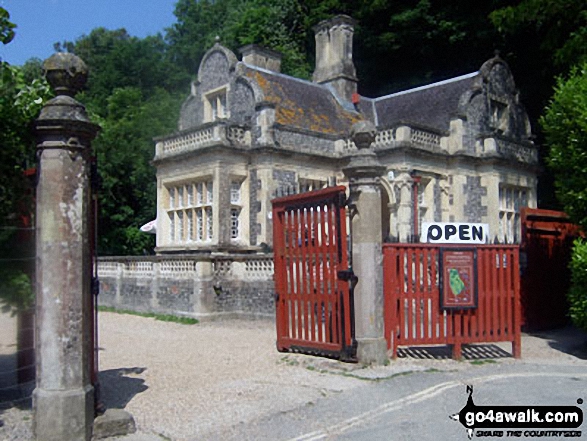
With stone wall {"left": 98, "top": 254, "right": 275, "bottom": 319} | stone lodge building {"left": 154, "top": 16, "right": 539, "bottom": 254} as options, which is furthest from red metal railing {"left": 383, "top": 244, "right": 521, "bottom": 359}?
stone lodge building {"left": 154, "top": 16, "right": 539, "bottom": 254}

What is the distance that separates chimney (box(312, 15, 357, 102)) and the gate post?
1639 centimetres

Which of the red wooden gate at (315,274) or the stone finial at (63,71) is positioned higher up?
the stone finial at (63,71)

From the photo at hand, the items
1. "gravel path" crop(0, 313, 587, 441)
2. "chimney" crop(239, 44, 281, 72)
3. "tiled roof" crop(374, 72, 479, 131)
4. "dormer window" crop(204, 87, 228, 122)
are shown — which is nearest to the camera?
"gravel path" crop(0, 313, 587, 441)

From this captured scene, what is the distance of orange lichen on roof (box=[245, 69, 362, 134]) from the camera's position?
21562mm

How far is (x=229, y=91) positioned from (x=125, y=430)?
1699cm

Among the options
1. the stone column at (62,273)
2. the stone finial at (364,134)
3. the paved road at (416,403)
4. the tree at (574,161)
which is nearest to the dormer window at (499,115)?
the tree at (574,161)

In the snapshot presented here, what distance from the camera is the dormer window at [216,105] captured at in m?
22.5

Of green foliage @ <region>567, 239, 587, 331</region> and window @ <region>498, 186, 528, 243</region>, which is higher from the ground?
window @ <region>498, 186, 528, 243</region>

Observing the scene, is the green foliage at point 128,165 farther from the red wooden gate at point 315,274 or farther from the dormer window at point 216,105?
the red wooden gate at point 315,274

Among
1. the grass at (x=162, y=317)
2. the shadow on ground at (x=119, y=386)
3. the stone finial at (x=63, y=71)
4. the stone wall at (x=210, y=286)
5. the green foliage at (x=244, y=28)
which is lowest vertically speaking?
the grass at (x=162, y=317)

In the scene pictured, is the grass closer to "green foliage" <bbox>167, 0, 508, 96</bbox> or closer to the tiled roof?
the tiled roof

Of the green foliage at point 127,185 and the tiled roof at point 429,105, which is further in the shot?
the green foliage at point 127,185

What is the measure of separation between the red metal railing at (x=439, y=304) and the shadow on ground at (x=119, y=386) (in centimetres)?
366

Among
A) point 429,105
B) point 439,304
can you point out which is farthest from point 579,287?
point 429,105
